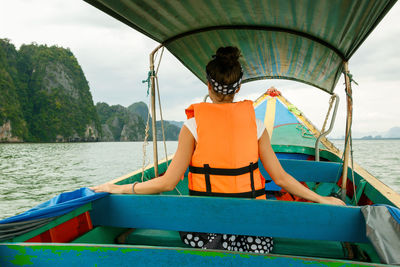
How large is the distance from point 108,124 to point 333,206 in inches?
3919

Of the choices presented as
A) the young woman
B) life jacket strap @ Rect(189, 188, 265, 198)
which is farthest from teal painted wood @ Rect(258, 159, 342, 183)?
life jacket strap @ Rect(189, 188, 265, 198)

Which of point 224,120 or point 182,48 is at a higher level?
point 182,48

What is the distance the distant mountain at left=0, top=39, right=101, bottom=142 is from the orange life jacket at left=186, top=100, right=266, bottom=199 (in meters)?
66.6

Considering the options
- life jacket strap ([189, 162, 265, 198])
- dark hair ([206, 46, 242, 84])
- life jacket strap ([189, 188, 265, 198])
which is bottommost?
life jacket strap ([189, 188, 265, 198])

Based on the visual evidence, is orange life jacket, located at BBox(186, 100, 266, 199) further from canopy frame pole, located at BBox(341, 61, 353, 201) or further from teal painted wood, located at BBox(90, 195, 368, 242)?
canopy frame pole, located at BBox(341, 61, 353, 201)

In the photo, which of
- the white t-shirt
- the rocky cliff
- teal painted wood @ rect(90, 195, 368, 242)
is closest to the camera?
teal painted wood @ rect(90, 195, 368, 242)

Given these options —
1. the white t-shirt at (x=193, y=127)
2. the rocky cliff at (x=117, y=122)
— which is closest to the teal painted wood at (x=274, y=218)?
the white t-shirt at (x=193, y=127)

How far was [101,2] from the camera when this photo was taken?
1.92m

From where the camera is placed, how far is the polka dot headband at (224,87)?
1.50 metres

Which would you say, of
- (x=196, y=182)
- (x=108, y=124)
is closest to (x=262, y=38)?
(x=196, y=182)

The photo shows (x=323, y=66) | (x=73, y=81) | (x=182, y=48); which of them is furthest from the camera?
(x=73, y=81)

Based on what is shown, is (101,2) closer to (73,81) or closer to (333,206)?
(333,206)

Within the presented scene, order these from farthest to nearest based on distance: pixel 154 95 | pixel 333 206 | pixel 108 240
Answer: pixel 154 95 < pixel 108 240 < pixel 333 206

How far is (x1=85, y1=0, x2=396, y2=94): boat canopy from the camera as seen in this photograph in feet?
6.48
